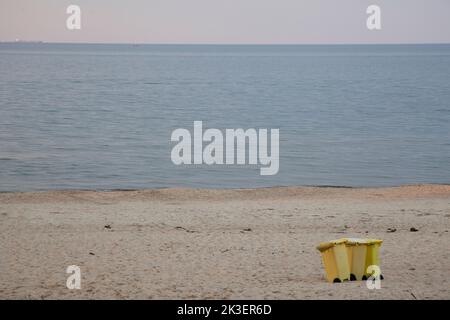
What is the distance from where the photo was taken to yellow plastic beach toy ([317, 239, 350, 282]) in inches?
384

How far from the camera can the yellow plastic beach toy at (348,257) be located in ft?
32.1

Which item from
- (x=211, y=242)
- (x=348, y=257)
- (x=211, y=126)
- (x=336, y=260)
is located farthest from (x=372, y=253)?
(x=211, y=126)

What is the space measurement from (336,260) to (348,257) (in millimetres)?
217

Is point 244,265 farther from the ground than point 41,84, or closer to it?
closer to it

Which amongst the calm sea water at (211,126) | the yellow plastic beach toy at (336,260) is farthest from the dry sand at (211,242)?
the calm sea water at (211,126)

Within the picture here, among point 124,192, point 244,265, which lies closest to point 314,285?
point 244,265

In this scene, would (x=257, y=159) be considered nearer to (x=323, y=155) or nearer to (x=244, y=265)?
(x=323, y=155)

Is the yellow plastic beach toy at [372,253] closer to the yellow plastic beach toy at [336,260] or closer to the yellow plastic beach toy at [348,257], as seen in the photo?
the yellow plastic beach toy at [348,257]

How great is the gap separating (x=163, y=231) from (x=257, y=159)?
14.5 m

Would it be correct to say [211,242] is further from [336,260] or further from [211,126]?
[211,126]

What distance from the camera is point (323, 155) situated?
95.6ft

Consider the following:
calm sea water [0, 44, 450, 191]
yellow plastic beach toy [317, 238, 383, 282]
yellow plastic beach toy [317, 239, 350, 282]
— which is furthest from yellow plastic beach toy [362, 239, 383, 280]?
calm sea water [0, 44, 450, 191]

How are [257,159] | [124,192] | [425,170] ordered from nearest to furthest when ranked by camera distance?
[124,192] → [425,170] → [257,159]
